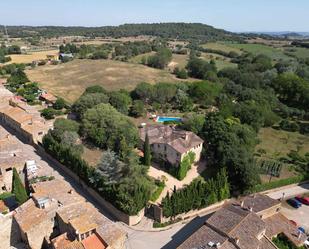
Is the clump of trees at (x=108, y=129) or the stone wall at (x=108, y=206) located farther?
the clump of trees at (x=108, y=129)

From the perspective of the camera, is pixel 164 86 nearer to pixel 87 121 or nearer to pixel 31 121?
pixel 87 121

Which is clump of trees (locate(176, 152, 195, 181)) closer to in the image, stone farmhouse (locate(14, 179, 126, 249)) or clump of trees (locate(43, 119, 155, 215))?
clump of trees (locate(43, 119, 155, 215))

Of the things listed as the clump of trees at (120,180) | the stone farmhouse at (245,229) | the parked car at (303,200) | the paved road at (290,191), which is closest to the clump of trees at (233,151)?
the paved road at (290,191)

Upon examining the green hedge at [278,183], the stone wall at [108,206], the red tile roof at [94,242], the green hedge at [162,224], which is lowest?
the green hedge at [278,183]

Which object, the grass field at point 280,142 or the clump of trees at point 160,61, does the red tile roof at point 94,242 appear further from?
the clump of trees at point 160,61

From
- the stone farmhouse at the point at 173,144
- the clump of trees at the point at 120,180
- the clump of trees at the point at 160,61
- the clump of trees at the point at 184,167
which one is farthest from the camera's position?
the clump of trees at the point at 160,61

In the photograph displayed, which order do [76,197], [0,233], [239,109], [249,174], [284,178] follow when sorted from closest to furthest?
[0,233] < [76,197] < [249,174] < [284,178] < [239,109]

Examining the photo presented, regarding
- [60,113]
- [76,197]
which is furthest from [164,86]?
[76,197]

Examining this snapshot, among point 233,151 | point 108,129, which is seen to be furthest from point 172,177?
point 108,129
